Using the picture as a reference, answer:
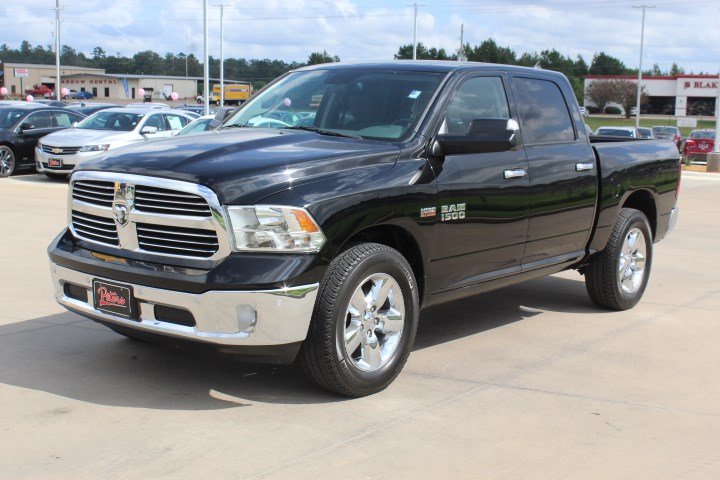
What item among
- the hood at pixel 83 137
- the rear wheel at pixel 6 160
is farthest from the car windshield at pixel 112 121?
the rear wheel at pixel 6 160

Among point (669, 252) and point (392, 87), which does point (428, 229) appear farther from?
point (669, 252)

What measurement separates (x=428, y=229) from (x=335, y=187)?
0.82 metres

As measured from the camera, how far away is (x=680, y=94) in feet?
287

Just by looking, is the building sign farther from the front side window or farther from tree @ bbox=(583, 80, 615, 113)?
the front side window

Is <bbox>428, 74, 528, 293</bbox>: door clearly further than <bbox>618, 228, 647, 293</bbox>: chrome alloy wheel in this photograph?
No

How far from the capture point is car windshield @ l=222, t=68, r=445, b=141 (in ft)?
18.8

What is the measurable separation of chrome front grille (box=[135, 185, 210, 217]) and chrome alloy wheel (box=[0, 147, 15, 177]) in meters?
16.3

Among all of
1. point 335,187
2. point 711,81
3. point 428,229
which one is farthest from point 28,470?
point 711,81

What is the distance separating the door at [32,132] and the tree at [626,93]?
7356 centimetres

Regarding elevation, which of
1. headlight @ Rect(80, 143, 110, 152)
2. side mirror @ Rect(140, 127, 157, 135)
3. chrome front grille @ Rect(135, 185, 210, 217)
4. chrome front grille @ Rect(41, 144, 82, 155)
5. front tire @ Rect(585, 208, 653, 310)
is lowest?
front tire @ Rect(585, 208, 653, 310)

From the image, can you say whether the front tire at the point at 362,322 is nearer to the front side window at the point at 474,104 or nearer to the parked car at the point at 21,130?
the front side window at the point at 474,104

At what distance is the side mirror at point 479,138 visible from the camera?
18.1ft

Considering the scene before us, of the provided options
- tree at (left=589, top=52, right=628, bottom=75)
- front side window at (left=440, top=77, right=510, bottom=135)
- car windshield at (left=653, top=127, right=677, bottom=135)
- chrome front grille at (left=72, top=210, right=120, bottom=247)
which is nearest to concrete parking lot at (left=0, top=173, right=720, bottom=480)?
chrome front grille at (left=72, top=210, right=120, bottom=247)

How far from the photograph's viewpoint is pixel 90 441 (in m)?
4.40
